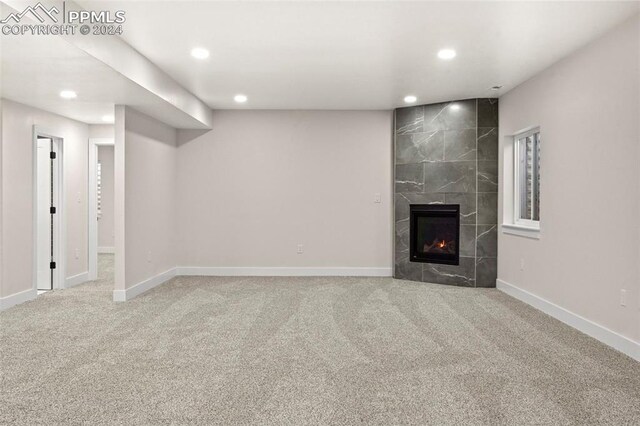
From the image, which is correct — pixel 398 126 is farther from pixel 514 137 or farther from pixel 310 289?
pixel 310 289

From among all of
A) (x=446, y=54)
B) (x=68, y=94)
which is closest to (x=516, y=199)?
(x=446, y=54)

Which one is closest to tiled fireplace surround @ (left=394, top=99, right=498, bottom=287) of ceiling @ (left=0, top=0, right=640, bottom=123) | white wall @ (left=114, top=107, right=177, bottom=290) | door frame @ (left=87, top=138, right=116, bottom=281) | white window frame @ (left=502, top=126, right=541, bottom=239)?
white window frame @ (left=502, top=126, right=541, bottom=239)

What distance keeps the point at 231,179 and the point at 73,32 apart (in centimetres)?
→ 378

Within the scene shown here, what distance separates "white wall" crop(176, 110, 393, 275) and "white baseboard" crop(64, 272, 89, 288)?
1.30m

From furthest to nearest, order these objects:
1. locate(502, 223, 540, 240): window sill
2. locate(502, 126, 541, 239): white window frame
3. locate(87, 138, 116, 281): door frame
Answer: locate(87, 138, 116, 281): door frame
locate(502, 126, 541, 239): white window frame
locate(502, 223, 540, 240): window sill

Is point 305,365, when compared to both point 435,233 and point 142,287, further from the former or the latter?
point 435,233

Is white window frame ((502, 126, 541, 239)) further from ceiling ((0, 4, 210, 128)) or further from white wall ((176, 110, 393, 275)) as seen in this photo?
ceiling ((0, 4, 210, 128))

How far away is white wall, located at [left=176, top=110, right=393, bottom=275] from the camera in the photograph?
263 inches

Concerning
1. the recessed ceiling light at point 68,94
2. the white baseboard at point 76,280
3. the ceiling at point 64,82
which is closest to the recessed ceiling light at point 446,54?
the ceiling at point 64,82

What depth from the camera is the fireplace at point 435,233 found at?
600 cm

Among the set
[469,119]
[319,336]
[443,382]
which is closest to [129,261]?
[319,336]

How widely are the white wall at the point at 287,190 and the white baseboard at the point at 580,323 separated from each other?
2.09 meters
